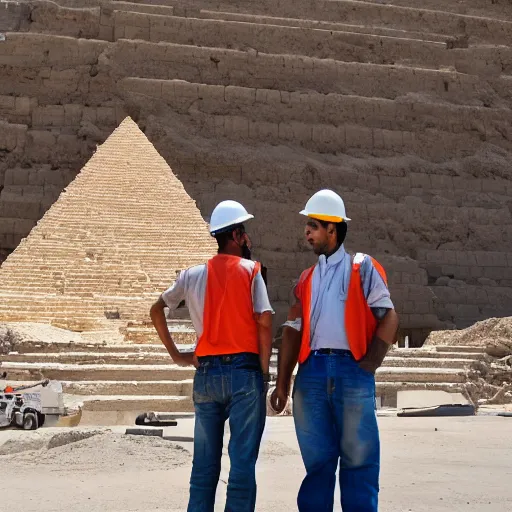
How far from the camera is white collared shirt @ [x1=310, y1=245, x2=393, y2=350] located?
557 centimetres

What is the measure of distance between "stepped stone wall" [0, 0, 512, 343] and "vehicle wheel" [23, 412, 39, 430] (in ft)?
57.5

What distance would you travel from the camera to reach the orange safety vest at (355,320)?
555 centimetres

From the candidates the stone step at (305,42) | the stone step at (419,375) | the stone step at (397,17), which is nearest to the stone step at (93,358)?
the stone step at (419,375)

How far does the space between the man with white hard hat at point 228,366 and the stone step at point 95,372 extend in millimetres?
9178

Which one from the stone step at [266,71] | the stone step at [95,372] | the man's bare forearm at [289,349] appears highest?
the stone step at [266,71]

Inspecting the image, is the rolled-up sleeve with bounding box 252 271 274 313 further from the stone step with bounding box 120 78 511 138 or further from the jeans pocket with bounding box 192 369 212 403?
the stone step with bounding box 120 78 511 138

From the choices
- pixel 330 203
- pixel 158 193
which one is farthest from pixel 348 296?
pixel 158 193

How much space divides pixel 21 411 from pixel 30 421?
12 centimetres

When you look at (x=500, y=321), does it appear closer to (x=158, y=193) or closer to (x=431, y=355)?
(x=431, y=355)

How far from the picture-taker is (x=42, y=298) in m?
21.8

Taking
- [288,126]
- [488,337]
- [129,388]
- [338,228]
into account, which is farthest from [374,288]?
[288,126]

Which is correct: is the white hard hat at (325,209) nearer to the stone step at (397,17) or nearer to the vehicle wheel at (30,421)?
the vehicle wheel at (30,421)

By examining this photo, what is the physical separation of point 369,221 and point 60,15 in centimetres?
946

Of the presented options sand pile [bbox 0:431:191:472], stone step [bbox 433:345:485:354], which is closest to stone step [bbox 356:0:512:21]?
stone step [bbox 433:345:485:354]
